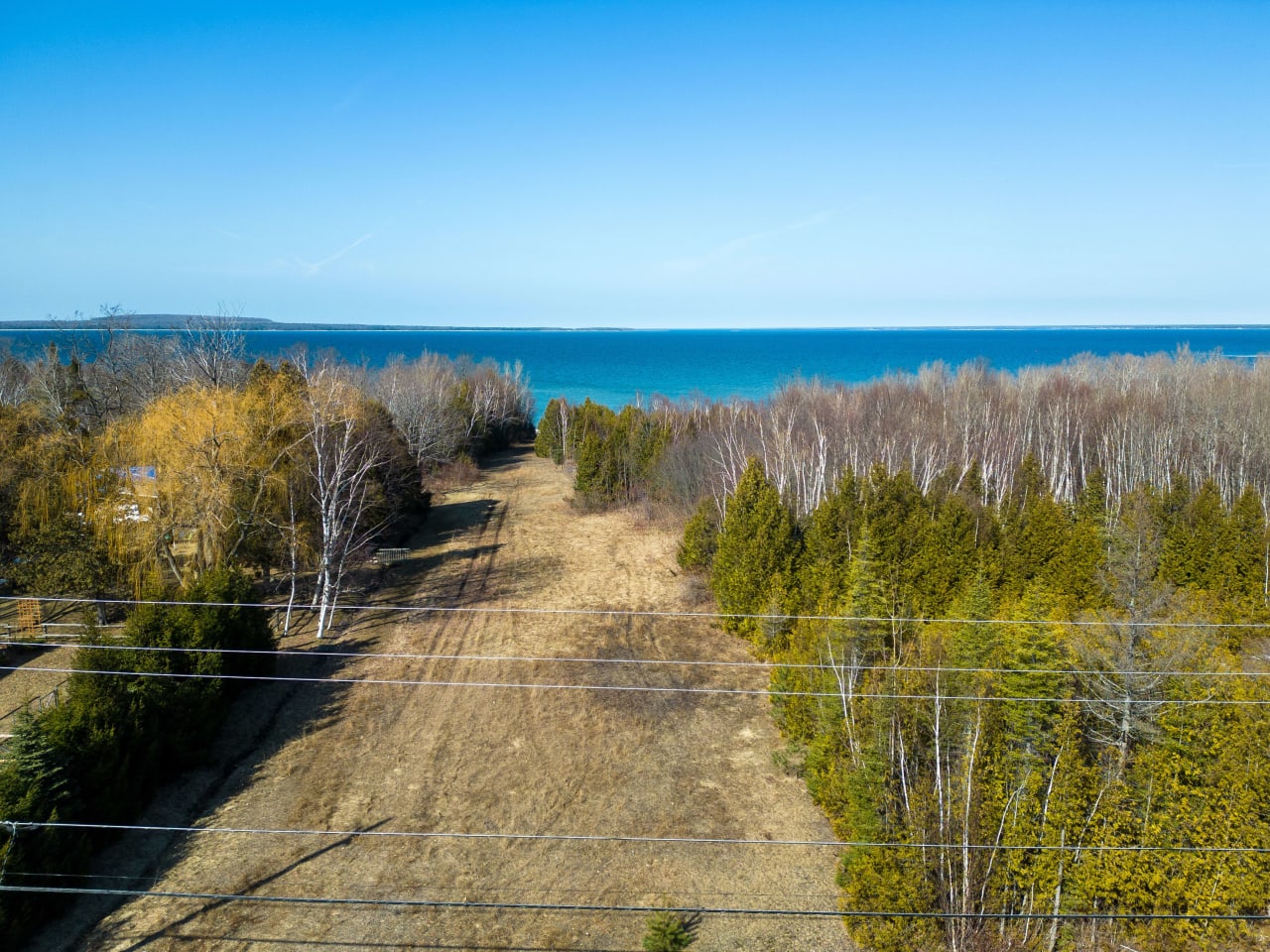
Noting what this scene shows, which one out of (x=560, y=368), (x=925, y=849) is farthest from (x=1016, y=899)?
(x=560, y=368)

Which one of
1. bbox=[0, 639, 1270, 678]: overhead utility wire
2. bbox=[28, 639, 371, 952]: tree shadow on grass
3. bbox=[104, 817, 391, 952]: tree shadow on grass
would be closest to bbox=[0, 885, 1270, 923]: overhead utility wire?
bbox=[104, 817, 391, 952]: tree shadow on grass

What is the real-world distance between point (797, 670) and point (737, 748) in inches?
92.0

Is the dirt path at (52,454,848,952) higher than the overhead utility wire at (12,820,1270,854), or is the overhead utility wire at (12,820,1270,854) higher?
the overhead utility wire at (12,820,1270,854)

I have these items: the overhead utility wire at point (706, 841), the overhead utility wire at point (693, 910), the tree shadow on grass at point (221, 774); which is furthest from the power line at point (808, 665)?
the overhead utility wire at point (693, 910)

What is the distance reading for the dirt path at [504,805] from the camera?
1159cm

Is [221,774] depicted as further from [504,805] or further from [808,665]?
[808,665]

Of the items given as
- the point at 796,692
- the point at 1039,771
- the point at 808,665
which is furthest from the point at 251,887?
the point at 1039,771

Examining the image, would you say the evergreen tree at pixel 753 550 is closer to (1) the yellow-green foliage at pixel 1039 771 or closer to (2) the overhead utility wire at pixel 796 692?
(2) the overhead utility wire at pixel 796 692

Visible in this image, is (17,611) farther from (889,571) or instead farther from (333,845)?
(889,571)

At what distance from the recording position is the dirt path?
11.6 meters

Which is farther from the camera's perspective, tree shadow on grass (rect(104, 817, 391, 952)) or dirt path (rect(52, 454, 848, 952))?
dirt path (rect(52, 454, 848, 952))

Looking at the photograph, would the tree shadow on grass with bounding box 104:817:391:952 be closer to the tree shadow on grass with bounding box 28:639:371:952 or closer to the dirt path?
the dirt path

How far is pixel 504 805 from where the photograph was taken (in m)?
14.5

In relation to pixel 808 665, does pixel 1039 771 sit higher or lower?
lower
